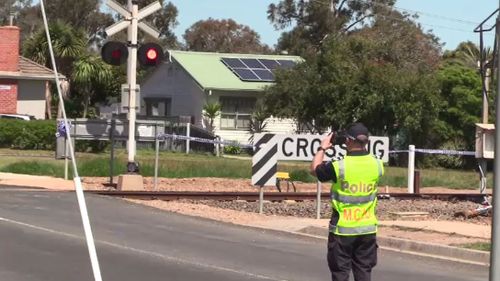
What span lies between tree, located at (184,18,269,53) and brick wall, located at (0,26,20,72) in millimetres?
47656

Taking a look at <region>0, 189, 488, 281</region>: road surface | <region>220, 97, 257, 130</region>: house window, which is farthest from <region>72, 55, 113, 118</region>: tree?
<region>0, 189, 488, 281</region>: road surface

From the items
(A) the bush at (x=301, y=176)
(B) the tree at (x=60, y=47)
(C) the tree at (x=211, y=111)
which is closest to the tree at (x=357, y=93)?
(C) the tree at (x=211, y=111)


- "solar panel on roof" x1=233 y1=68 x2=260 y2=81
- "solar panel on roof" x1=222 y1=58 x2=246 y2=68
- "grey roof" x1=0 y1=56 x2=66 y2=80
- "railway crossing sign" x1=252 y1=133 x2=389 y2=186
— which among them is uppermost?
"solar panel on roof" x1=222 y1=58 x2=246 y2=68

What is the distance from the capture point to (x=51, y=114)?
48906mm

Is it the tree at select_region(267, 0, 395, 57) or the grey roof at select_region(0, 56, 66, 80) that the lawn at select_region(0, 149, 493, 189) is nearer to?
the grey roof at select_region(0, 56, 66, 80)

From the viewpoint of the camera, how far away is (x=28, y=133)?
121 feet

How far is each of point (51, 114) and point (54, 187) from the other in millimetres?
27587

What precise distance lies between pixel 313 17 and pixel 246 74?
56.0ft

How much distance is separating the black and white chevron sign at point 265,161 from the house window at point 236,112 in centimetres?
3102

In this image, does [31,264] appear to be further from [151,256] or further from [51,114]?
[51,114]

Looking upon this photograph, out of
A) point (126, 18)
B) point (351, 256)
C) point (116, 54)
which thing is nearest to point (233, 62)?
point (126, 18)

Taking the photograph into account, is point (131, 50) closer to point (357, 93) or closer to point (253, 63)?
point (357, 93)

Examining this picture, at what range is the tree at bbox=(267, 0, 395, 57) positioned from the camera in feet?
213

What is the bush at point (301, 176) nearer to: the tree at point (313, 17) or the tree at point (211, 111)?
the tree at point (211, 111)
